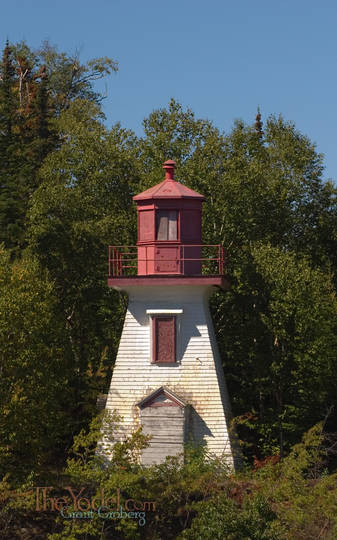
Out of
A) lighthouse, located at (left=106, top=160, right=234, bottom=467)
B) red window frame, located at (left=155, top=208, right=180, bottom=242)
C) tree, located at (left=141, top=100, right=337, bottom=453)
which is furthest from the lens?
tree, located at (left=141, top=100, right=337, bottom=453)

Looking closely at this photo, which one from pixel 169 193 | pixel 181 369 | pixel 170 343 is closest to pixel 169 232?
pixel 169 193

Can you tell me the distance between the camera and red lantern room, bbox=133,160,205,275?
31.4 metres

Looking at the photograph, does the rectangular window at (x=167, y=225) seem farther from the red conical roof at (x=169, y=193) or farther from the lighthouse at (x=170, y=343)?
the red conical roof at (x=169, y=193)

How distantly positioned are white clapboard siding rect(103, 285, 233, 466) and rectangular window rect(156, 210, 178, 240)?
5.29 ft

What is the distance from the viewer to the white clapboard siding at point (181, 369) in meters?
30.8

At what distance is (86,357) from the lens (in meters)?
39.2

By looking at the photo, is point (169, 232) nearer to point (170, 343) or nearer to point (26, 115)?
point (170, 343)

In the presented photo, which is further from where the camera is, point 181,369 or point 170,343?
point 170,343

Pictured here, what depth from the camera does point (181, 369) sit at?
3123 centimetres

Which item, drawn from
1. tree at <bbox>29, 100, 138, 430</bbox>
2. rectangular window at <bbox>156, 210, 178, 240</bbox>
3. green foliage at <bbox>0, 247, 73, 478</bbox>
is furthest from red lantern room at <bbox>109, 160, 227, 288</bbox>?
tree at <bbox>29, 100, 138, 430</bbox>

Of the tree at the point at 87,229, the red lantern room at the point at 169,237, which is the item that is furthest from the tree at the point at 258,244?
the red lantern room at the point at 169,237

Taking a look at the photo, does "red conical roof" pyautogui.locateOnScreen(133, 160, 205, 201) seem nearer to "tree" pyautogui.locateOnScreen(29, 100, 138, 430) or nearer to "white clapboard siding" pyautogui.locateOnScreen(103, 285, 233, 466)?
"white clapboard siding" pyautogui.locateOnScreen(103, 285, 233, 466)

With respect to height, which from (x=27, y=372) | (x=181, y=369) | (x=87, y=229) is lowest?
(x=27, y=372)

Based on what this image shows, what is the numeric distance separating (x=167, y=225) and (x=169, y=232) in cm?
24
